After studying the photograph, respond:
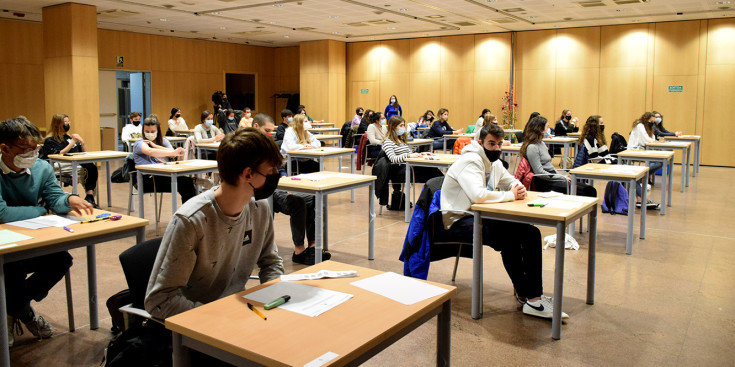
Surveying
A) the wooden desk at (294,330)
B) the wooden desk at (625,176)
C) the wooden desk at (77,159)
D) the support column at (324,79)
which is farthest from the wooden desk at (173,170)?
the support column at (324,79)

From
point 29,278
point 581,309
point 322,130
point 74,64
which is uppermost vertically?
point 74,64

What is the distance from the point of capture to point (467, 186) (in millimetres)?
3836

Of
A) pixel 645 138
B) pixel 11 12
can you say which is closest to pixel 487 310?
pixel 645 138

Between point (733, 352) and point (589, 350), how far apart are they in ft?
2.63

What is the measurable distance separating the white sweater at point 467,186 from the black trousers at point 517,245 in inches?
5.0

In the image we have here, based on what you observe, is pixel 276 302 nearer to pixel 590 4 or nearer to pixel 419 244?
pixel 419 244

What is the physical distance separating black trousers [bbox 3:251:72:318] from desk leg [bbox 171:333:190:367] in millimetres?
1752

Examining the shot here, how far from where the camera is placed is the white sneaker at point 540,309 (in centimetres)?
380

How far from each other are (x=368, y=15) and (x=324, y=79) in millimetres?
5408

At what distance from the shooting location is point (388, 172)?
7078mm

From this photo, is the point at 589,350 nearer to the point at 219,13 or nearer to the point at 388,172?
the point at 388,172

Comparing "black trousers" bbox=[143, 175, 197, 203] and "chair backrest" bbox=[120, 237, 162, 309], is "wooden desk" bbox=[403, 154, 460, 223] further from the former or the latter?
"chair backrest" bbox=[120, 237, 162, 309]

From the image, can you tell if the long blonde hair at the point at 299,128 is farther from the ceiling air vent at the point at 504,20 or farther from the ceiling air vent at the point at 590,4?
the ceiling air vent at the point at 504,20

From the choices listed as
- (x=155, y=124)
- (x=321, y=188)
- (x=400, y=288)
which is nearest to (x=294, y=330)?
(x=400, y=288)
